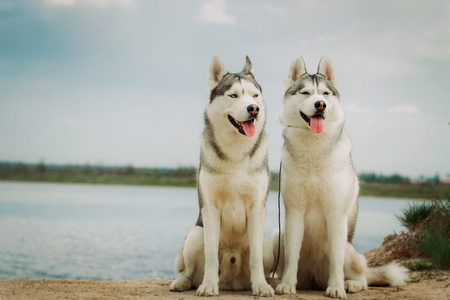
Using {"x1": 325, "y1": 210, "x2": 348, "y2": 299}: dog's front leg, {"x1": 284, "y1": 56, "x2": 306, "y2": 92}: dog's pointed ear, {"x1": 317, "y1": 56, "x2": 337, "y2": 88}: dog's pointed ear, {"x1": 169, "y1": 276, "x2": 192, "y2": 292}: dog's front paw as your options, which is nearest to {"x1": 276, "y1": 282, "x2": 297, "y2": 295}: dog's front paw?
{"x1": 325, "y1": 210, "x2": 348, "y2": 299}: dog's front leg

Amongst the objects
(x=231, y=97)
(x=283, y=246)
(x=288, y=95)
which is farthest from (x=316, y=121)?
(x=283, y=246)

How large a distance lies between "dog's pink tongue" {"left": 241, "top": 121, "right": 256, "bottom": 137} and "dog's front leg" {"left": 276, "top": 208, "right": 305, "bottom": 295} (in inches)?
47.6

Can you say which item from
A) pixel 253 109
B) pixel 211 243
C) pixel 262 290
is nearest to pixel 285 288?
pixel 262 290

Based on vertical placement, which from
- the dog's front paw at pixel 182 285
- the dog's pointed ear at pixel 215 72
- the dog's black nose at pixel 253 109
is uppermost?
the dog's pointed ear at pixel 215 72

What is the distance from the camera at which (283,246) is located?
245 inches

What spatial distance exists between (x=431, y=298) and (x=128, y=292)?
3965mm

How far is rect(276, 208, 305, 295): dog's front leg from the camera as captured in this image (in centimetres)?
575

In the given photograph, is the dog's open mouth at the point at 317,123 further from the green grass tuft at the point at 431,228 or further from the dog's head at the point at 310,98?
the green grass tuft at the point at 431,228

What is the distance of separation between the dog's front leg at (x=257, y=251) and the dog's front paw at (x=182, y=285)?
2.98 ft

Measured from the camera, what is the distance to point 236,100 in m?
5.38

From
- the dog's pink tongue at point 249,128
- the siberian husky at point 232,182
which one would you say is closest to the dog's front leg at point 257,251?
the siberian husky at point 232,182

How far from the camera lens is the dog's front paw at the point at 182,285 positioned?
5844 mm

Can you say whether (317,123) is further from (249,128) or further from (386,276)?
(386,276)

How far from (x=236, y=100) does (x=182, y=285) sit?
247 centimetres
